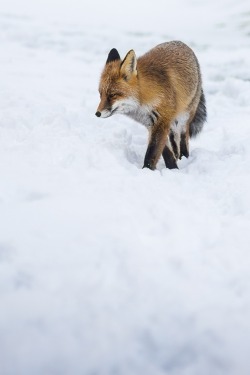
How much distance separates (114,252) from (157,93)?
7.42ft

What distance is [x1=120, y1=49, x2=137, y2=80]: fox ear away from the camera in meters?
4.35

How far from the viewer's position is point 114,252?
114 inches

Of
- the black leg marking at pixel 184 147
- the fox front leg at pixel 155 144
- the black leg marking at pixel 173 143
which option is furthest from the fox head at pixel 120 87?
the black leg marking at pixel 184 147

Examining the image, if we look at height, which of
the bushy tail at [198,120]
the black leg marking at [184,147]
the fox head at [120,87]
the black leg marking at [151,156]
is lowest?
the black leg marking at [184,147]

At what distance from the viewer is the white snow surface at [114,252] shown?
7.54ft

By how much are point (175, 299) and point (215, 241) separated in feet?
2.36

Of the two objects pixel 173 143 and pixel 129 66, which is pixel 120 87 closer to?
pixel 129 66

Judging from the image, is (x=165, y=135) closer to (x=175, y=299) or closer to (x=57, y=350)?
(x=175, y=299)

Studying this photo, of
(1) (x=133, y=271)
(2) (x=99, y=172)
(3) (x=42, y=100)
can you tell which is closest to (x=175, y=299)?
(1) (x=133, y=271)

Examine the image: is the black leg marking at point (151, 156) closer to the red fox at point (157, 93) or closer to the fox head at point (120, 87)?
the red fox at point (157, 93)

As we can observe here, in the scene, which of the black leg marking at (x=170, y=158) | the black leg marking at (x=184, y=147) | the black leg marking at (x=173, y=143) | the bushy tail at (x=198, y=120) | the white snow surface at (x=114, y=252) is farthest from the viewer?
the bushy tail at (x=198, y=120)

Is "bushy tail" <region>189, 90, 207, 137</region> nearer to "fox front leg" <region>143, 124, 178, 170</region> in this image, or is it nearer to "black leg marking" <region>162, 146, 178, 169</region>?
"black leg marking" <region>162, 146, 178, 169</region>

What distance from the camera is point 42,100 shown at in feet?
21.2

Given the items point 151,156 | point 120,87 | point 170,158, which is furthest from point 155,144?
point 120,87
